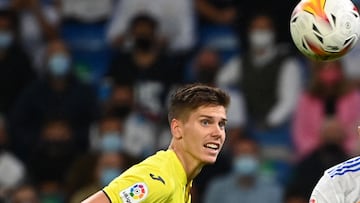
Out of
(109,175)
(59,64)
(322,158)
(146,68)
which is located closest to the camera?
(322,158)

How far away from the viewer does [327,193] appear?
23.0 feet

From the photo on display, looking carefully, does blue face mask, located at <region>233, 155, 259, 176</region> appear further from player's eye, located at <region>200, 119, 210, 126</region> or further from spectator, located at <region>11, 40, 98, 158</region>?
player's eye, located at <region>200, 119, 210, 126</region>

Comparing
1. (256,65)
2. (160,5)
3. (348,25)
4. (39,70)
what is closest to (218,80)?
(256,65)

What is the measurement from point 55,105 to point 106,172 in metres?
1.24

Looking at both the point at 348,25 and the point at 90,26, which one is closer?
the point at 348,25

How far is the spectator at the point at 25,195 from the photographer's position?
11.5m

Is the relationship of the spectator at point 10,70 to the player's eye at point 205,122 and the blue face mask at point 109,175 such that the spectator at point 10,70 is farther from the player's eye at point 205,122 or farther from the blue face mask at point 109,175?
the player's eye at point 205,122

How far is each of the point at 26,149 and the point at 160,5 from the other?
6.98 feet

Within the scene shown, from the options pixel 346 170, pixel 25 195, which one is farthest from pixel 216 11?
pixel 346 170

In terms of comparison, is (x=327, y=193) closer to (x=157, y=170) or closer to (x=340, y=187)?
(x=340, y=187)

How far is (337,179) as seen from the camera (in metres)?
7.07

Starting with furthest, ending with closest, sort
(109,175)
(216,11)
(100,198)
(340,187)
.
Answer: (216,11) < (109,175) < (340,187) < (100,198)

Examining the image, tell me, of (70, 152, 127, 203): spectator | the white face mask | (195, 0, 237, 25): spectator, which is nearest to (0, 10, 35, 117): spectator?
(70, 152, 127, 203): spectator

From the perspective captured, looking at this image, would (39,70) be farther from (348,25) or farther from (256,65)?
(348,25)
